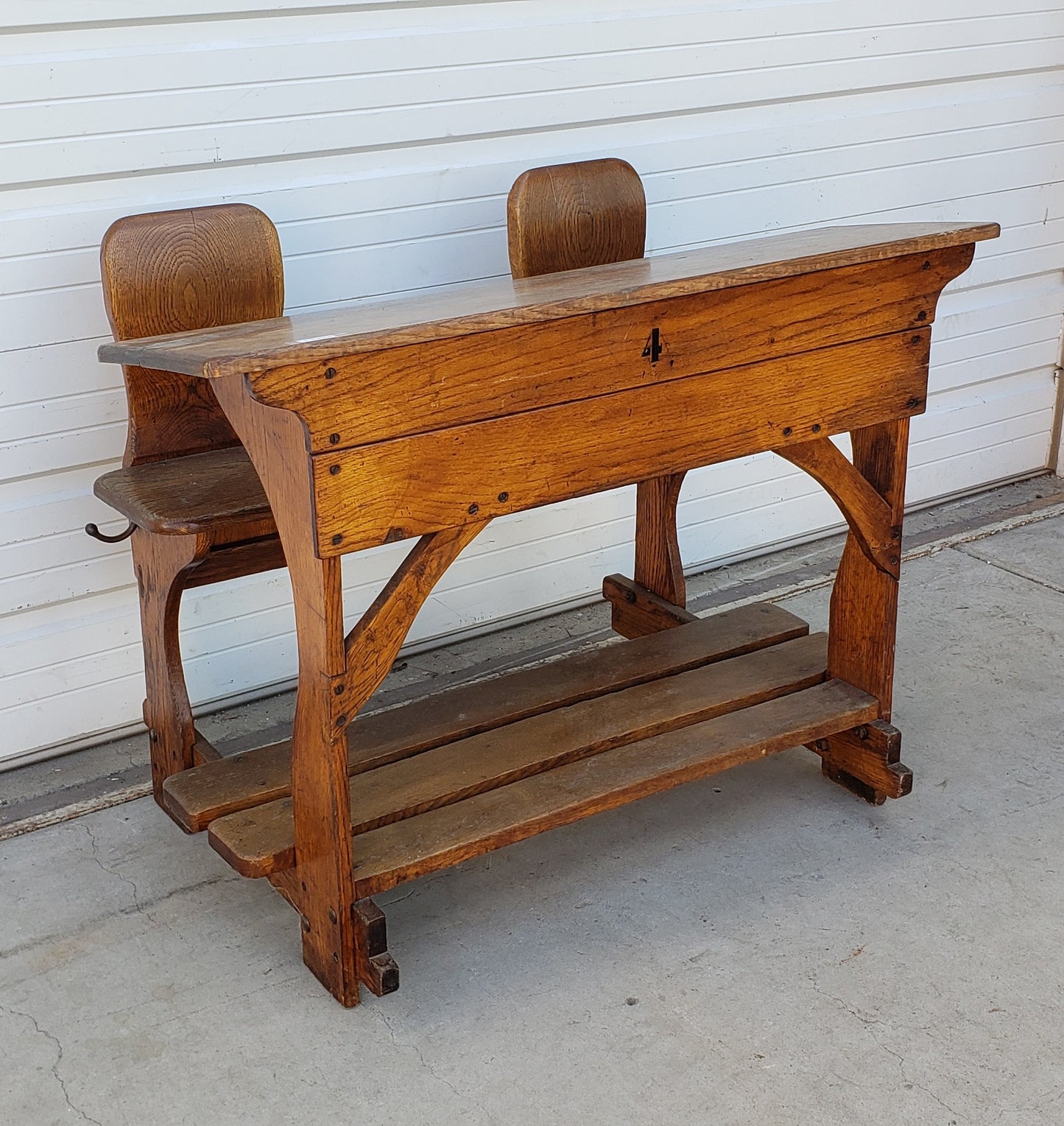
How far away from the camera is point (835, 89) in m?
3.77

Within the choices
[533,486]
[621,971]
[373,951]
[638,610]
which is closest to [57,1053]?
[373,951]

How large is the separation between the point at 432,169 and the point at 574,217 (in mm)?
355

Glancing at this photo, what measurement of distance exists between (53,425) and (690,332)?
56.2 inches

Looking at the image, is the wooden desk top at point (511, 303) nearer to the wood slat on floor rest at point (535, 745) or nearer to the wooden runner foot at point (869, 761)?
the wood slat on floor rest at point (535, 745)

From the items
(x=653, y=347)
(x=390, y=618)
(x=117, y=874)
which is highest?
(x=653, y=347)

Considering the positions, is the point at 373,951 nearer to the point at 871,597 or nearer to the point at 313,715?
the point at 313,715

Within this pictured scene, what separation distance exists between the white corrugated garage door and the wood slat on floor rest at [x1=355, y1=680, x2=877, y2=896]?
110 centimetres

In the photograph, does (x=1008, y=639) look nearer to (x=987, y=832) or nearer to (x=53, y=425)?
(x=987, y=832)

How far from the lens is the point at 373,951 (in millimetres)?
2217

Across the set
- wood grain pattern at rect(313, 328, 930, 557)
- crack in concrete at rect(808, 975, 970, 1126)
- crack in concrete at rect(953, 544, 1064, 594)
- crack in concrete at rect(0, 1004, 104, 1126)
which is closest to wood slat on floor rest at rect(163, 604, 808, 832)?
crack in concrete at rect(0, 1004, 104, 1126)

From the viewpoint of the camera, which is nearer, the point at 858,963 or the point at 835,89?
the point at 858,963

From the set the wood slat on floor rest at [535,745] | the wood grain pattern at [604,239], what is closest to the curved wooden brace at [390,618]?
the wood slat on floor rest at [535,745]

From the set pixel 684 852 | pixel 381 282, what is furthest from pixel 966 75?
pixel 684 852

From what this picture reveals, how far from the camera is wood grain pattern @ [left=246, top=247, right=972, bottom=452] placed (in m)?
1.89
